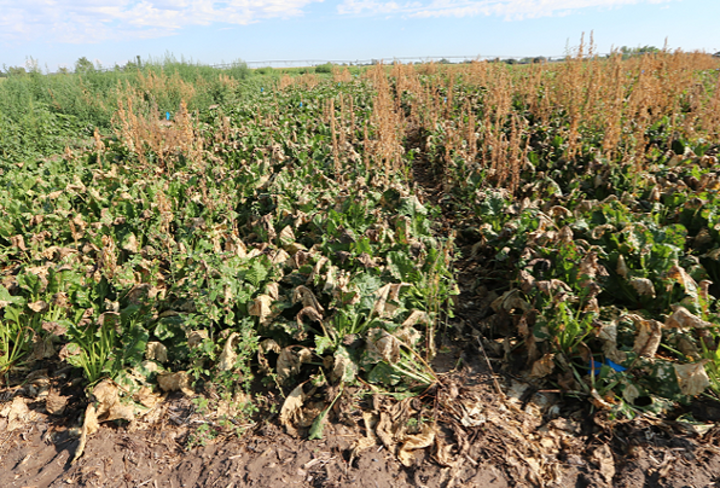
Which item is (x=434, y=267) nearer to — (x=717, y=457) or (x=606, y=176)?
(x=717, y=457)

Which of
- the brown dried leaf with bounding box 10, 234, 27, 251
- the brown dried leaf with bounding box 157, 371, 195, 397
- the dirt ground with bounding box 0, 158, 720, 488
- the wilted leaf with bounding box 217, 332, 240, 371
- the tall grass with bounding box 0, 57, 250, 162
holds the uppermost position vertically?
the tall grass with bounding box 0, 57, 250, 162

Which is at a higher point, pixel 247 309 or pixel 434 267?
pixel 434 267

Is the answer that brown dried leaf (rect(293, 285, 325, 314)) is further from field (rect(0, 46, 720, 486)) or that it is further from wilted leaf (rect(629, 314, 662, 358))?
wilted leaf (rect(629, 314, 662, 358))

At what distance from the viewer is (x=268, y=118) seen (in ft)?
29.8

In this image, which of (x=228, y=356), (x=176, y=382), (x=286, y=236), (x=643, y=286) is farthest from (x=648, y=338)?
(x=176, y=382)

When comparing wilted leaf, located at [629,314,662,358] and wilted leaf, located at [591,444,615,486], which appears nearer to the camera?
wilted leaf, located at [591,444,615,486]

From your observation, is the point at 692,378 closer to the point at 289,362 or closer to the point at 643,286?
the point at 643,286

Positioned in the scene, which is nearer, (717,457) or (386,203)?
(717,457)

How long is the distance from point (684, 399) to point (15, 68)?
21.7m

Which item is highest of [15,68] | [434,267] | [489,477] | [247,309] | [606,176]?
[15,68]

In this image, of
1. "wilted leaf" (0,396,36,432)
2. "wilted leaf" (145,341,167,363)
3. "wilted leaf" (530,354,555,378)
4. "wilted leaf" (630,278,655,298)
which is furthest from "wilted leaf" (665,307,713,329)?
"wilted leaf" (0,396,36,432)

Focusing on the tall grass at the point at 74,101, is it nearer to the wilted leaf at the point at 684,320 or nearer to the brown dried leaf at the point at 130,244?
the brown dried leaf at the point at 130,244

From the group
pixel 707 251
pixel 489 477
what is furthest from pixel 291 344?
pixel 707 251

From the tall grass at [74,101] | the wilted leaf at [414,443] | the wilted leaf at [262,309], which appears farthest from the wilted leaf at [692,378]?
the tall grass at [74,101]
